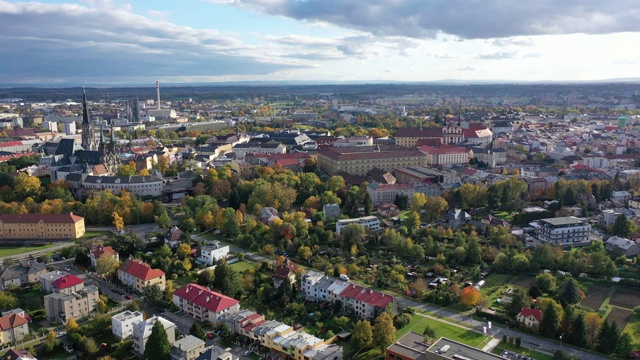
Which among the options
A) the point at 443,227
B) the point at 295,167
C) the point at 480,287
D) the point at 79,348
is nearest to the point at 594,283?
the point at 480,287

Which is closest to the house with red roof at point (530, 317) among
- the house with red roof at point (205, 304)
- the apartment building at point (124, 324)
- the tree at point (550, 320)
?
the tree at point (550, 320)

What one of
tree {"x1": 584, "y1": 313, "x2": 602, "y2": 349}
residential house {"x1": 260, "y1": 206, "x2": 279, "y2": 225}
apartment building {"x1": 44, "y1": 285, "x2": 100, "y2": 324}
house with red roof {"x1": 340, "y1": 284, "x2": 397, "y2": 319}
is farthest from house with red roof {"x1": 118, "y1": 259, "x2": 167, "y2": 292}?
tree {"x1": 584, "y1": 313, "x2": 602, "y2": 349}

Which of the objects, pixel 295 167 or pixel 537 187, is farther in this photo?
pixel 295 167

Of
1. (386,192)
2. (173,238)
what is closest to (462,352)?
(173,238)

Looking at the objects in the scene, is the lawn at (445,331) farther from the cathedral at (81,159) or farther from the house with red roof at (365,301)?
the cathedral at (81,159)

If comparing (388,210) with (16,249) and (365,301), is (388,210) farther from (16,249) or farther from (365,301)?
(16,249)

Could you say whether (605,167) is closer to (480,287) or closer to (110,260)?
(480,287)
